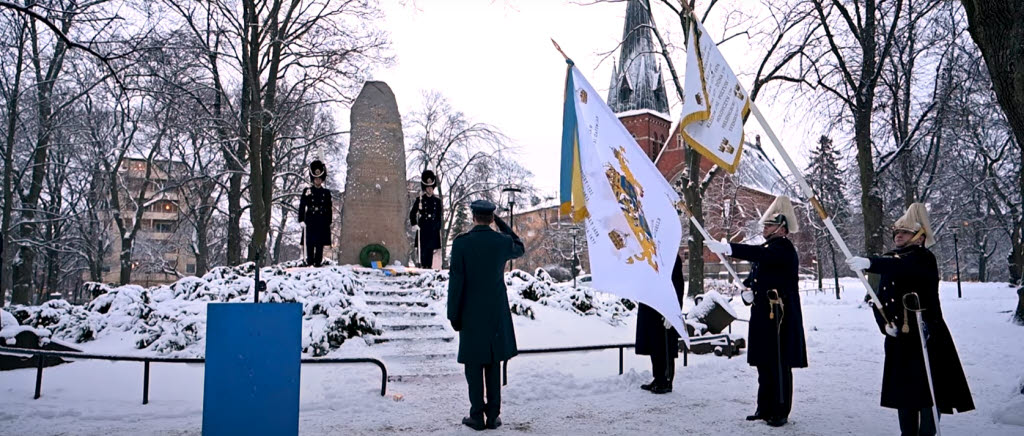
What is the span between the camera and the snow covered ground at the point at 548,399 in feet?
19.1

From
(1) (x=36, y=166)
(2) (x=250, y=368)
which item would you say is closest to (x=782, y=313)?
(2) (x=250, y=368)

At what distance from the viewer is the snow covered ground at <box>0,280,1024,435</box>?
5.82 metres

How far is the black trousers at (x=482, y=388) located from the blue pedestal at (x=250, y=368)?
1.84 m

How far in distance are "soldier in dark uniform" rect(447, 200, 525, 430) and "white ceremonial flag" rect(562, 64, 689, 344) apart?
0.79 meters

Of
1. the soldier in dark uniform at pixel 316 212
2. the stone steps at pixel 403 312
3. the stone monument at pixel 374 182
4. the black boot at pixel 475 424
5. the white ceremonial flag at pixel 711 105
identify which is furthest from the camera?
the stone monument at pixel 374 182

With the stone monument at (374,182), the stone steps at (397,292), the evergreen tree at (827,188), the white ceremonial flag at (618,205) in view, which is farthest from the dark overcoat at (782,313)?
the evergreen tree at (827,188)

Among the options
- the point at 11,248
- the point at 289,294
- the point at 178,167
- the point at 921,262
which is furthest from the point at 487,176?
the point at 921,262

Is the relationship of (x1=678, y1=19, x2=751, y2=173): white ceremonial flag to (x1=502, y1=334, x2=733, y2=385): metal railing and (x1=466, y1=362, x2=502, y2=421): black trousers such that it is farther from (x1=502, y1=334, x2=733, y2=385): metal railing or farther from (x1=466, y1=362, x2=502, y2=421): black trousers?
(x1=502, y1=334, x2=733, y2=385): metal railing

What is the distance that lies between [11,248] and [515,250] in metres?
27.6

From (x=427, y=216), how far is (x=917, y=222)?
34.7 ft

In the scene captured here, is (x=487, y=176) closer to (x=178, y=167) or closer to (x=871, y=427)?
(x=178, y=167)

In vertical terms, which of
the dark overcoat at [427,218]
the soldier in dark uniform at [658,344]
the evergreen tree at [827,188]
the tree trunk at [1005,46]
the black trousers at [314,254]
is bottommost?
the soldier in dark uniform at [658,344]

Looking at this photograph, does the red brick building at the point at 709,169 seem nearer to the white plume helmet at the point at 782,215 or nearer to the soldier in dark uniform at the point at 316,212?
the soldier in dark uniform at the point at 316,212

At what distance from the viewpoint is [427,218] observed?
48.1 ft
